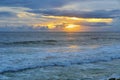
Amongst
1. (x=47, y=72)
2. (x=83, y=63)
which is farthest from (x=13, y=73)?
(x=83, y=63)

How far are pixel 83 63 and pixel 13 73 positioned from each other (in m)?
6.73

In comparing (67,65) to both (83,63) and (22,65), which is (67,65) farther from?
(22,65)

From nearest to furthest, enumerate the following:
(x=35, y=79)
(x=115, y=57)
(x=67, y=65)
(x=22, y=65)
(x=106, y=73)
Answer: (x=35, y=79) < (x=106, y=73) < (x=22, y=65) < (x=67, y=65) < (x=115, y=57)

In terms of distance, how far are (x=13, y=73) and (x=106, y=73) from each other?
553cm

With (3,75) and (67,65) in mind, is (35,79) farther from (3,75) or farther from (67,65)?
(67,65)

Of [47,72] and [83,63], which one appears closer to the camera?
[47,72]

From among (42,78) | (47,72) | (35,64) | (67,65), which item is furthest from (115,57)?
(42,78)

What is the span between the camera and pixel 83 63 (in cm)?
A: 2108

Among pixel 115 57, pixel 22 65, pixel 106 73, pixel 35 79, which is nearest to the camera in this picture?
pixel 35 79

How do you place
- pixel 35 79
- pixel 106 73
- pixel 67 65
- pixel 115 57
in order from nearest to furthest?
pixel 35 79 < pixel 106 73 < pixel 67 65 < pixel 115 57

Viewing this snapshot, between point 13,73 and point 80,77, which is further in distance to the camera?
point 13,73

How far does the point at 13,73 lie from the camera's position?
53.1 ft

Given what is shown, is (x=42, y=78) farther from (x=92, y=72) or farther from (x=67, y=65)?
(x=67, y=65)

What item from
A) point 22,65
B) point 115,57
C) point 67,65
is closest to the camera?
point 22,65
